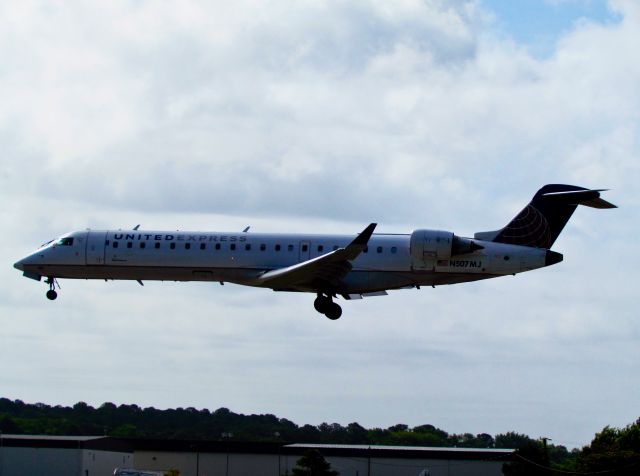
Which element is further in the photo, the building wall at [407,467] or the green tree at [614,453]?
the building wall at [407,467]

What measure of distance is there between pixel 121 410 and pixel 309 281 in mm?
56630

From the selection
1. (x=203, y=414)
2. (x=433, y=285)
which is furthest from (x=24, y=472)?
(x=203, y=414)

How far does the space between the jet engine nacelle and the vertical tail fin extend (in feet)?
6.04

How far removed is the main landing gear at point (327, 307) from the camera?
47.2 metres

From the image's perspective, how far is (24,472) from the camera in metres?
57.4

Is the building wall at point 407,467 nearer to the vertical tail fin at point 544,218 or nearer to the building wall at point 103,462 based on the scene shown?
the building wall at point 103,462

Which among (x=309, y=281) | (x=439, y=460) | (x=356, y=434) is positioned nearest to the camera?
(x=309, y=281)

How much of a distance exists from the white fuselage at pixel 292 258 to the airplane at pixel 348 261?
4cm

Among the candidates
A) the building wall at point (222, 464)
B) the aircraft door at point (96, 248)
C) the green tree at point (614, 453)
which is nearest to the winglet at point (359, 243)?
the aircraft door at point (96, 248)

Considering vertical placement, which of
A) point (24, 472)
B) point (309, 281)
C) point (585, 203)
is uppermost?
point (585, 203)

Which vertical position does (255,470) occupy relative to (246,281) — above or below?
below

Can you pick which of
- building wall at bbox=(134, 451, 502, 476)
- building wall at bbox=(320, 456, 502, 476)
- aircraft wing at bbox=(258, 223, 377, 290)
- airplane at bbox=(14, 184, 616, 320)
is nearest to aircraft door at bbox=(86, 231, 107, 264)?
airplane at bbox=(14, 184, 616, 320)

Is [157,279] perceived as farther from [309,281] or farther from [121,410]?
[121,410]

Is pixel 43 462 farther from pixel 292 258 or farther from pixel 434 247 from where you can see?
pixel 434 247
